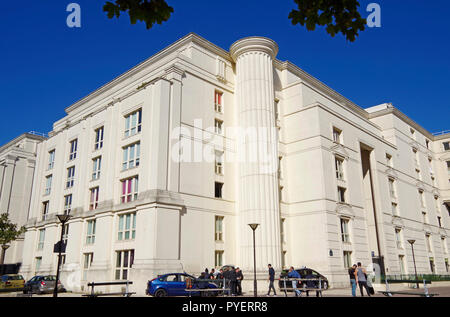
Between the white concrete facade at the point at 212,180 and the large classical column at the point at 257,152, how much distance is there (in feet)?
0.33

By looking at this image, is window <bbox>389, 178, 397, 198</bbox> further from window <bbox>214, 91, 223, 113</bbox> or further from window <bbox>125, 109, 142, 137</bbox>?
window <bbox>125, 109, 142, 137</bbox>

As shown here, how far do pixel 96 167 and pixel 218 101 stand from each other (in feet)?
42.9

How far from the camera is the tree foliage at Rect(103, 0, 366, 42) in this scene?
20.6ft

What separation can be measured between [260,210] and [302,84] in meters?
14.8

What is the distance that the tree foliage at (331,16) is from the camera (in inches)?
251

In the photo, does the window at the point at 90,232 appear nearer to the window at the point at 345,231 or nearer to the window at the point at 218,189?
the window at the point at 218,189

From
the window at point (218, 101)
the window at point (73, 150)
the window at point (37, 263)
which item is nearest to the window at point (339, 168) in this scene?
the window at point (218, 101)

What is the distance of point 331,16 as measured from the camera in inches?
254

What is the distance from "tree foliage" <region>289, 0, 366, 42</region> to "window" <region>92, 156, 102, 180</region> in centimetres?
3084

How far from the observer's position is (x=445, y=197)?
5750cm

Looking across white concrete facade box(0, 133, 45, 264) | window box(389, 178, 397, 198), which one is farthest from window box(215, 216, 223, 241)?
white concrete facade box(0, 133, 45, 264)

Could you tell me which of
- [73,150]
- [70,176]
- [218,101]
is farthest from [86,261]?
[218,101]

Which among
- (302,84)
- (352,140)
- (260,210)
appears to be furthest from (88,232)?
(352,140)
